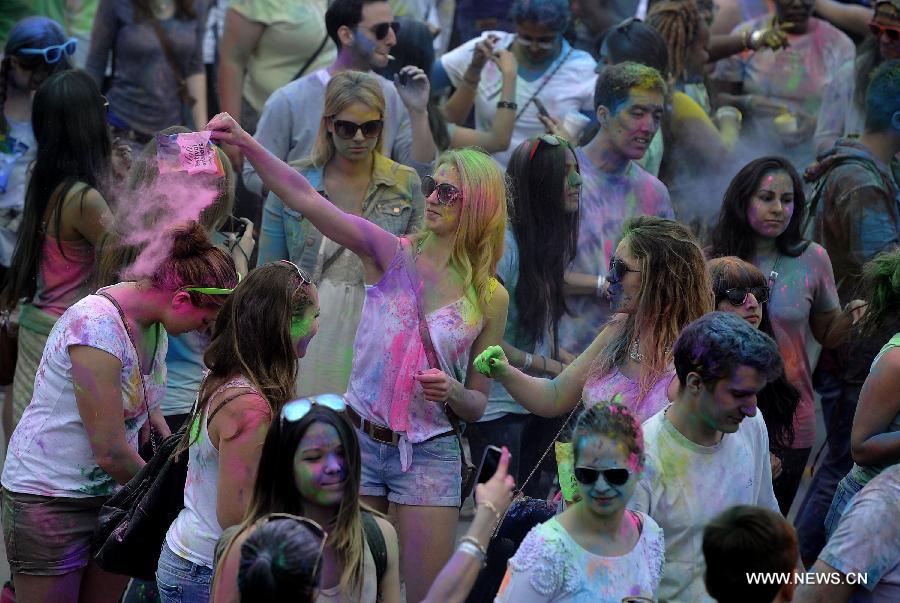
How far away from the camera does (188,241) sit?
13.7 feet

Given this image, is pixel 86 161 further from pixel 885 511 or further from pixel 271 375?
pixel 885 511

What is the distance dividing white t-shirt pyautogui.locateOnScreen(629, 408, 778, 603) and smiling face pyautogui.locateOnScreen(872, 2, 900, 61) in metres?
4.29

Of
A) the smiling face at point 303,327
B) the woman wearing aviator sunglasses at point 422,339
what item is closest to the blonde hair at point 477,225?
the woman wearing aviator sunglasses at point 422,339

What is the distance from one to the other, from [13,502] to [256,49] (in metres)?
3.94

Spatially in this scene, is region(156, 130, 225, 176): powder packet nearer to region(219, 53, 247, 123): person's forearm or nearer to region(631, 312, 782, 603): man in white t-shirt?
region(631, 312, 782, 603): man in white t-shirt

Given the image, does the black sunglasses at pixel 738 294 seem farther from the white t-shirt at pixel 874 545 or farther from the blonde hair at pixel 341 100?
the blonde hair at pixel 341 100

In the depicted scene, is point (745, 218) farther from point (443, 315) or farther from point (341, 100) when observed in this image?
point (341, 100)

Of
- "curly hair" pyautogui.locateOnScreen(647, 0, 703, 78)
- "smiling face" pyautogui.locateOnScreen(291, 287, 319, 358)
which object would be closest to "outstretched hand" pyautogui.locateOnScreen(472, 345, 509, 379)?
"smiling face" pyautogui.locateOnScreen(291, 287, 319, 358)

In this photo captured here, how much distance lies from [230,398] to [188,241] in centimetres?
77

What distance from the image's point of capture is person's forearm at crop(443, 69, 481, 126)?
7.04 m

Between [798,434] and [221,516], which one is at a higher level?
[221,516]

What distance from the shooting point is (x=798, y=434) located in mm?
5371

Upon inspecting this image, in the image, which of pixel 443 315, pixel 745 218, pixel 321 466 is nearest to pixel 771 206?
pixel 745 218

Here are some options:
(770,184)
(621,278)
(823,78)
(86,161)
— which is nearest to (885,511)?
(621,278)
